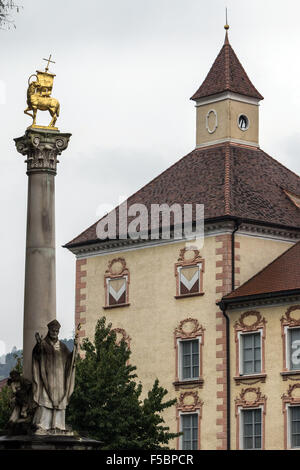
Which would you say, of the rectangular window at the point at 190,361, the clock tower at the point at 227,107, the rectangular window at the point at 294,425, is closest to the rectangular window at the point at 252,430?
the rectangular window at the point at 294,425

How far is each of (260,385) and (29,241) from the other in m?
28.7

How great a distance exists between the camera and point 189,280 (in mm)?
69188

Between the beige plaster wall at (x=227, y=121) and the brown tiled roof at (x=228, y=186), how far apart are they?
63cm

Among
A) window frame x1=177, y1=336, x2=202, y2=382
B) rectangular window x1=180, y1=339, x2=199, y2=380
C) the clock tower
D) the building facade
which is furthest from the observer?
the clock tower

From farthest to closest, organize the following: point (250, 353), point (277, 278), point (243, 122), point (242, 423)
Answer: point (243, 122) < point (277, 278) < point (250, 353) < point (242, 423)

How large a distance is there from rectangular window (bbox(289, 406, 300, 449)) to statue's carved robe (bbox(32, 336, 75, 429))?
28.4 metres

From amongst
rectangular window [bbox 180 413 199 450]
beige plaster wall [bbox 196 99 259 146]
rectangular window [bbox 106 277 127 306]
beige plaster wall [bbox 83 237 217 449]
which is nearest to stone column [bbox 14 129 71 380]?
beige plaster wall [bbox 83 237 217 449]

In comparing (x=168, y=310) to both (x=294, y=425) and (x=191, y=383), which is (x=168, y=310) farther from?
(x=294, y=425)

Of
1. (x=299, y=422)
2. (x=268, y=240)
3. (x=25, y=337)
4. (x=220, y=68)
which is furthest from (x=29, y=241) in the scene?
(x=220, y=68)

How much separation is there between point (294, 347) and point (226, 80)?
53.5ft

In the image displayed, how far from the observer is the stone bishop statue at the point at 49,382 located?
1437 inches

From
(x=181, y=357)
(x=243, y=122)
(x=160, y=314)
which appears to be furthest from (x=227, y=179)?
Answer: (x=181, y=357)

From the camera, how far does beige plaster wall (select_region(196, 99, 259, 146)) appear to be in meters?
74.2

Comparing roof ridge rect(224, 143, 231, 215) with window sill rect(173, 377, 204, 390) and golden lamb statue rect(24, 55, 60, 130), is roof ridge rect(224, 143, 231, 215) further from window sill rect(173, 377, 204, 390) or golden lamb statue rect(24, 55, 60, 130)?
golden lamb statue rect(24, 55, 60, 130)
